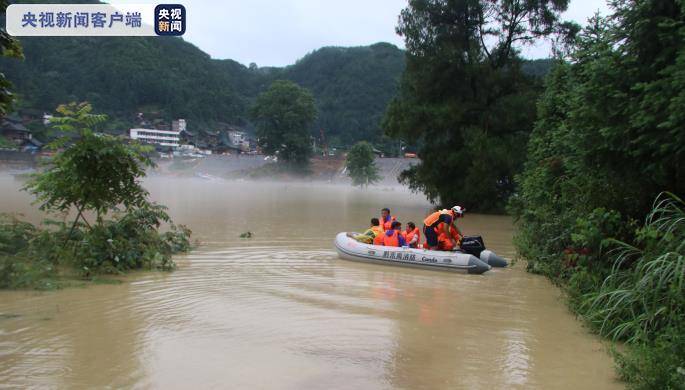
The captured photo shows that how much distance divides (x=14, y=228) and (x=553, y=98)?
1022 centimetres

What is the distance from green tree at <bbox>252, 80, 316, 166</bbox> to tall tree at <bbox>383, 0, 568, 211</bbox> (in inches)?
1887

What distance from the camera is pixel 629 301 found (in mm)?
5988

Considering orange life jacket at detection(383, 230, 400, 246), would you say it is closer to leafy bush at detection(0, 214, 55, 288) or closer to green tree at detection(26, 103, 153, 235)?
green tree at detection(26, 103, 153, 235)

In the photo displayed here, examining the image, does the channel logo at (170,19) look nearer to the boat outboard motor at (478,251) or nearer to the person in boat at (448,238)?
the person in boat at (448,238)

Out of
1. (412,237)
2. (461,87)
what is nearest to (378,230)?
(412,237)

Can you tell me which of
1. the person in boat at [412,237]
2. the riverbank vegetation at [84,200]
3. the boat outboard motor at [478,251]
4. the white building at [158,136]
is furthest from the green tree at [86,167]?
the white building at [158,136]

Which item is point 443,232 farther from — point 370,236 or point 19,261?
point 19,261

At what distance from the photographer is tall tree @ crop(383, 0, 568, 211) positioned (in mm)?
25453

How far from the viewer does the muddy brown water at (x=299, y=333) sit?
205 inches

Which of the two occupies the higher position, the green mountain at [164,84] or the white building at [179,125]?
the green mountain at [164,84]

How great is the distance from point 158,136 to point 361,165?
143 feet

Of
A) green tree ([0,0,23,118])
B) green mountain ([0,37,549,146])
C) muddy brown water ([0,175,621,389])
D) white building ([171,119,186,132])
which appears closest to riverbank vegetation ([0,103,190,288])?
muddy brown water ([0,175,621,389])

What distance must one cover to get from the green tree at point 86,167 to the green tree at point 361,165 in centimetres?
5110

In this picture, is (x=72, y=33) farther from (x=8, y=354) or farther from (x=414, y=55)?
(x=414, y=55)
